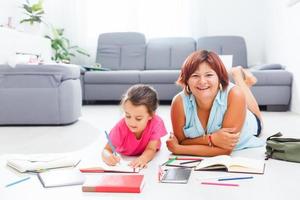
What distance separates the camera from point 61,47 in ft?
16.4

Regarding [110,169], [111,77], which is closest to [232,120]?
[110,169]

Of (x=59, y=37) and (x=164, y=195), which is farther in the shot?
(x=59, y=37)

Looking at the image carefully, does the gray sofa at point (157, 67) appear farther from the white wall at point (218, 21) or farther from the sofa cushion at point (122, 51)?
the white wall at point (218, 21)

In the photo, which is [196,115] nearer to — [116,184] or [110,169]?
[110,169]

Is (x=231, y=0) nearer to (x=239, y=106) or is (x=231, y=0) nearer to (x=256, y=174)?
(x=239, y=106)

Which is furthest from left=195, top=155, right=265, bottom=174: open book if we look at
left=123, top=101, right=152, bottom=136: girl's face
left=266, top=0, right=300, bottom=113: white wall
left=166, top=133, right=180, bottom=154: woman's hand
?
left=266, top=0, right=300, bottom=113: white wall

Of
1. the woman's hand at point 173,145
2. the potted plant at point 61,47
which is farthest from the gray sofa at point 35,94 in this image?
the potted plant at point 61,47

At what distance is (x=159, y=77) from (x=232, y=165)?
9.54 ft

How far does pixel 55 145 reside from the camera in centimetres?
227

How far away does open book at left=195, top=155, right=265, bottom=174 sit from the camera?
1.58m

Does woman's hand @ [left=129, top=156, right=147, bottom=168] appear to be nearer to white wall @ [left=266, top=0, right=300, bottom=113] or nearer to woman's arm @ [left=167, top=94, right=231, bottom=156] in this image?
woman's arm @ [left=167, top=94, right=231, bottom=156]

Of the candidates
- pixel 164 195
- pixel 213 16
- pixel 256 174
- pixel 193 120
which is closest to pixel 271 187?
pixel 256 174

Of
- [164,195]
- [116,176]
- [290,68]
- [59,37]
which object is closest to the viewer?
[164,195]

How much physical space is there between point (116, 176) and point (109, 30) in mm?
4115
